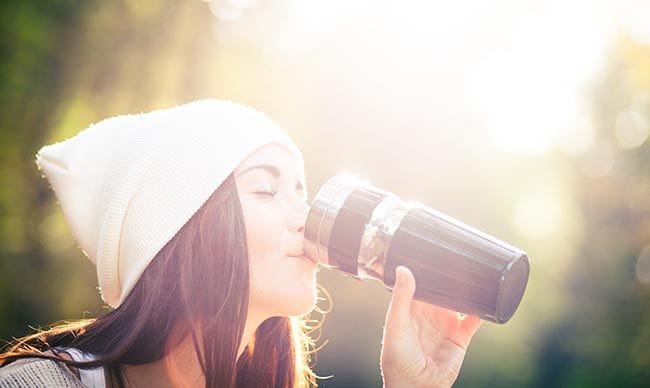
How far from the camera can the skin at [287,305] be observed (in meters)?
1.64

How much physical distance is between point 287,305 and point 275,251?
12cm

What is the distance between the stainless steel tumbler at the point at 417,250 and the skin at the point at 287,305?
6 cm

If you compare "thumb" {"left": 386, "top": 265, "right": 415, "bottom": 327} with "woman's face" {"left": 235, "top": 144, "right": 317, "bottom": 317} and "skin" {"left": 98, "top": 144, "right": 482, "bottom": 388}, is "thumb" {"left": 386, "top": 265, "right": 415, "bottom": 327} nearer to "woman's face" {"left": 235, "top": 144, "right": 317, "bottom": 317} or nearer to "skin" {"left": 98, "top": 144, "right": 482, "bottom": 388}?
"skin" {"left": 98, "top": 144, "right": 482, "bottom": 388}

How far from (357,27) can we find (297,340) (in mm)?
7105

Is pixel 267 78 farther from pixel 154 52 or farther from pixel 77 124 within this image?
pixel 77 124

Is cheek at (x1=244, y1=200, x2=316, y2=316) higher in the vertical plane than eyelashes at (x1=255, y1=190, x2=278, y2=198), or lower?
lower

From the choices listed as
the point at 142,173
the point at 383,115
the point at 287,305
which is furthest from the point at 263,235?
the point at 383,115

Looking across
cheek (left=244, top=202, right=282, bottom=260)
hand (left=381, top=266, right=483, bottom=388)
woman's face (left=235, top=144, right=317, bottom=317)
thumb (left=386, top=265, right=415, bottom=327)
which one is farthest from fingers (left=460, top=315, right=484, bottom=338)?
cheek (left=244, top=202, right=282, bottom=260)

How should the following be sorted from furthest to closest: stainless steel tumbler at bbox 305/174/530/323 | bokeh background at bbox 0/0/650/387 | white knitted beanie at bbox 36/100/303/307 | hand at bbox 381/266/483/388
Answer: bokeh background at bbox 0/0/650/387
white knitted beanie at bbox 36/100/303/307
hand at bbox 381/266/483/388
stainless steel tumbler at bbox 305/174/530/323

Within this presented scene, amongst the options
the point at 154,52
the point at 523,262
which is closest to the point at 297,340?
the point at 523,262

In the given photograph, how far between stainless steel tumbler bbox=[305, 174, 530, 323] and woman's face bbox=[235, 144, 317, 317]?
45mm

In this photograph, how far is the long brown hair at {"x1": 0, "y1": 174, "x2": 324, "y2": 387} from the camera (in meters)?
1.65

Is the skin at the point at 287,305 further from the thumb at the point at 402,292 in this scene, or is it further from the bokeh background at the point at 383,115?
the bokeh background at the point at 383,115

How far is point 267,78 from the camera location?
8.66 meters
